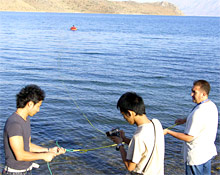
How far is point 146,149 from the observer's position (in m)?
3.37

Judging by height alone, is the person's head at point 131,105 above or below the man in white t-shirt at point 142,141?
above

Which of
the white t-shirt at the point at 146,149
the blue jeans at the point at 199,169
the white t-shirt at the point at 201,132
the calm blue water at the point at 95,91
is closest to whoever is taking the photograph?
the white t-shirt at the point at 146,149

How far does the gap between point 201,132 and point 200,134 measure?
34 millimetres

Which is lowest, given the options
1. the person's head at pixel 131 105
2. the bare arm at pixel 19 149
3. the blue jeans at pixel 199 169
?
the blue jeans at pixel 199 169

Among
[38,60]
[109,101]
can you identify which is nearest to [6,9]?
[38,60]

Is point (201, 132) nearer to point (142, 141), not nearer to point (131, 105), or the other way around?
point (142, 141)

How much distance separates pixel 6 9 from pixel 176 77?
7171 inches

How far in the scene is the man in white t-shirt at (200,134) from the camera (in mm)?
4152

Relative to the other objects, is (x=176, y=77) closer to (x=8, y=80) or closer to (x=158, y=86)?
(x=158, y=86)

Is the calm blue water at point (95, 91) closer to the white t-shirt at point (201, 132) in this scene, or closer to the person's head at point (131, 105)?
the white t-shirt at point (201, 132)

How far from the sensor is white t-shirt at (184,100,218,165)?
4145 millimetres

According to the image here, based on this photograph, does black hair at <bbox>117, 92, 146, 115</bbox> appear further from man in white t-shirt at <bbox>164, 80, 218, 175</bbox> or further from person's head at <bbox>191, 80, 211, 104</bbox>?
person's head at <bbox>191, 80, 211, 104</bbox>

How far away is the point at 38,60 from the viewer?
22984 millimetres

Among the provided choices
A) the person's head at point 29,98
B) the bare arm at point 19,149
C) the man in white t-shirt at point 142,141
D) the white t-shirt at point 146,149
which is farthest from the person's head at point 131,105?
the bare arm at point 19,149
